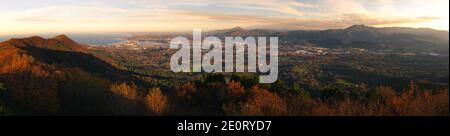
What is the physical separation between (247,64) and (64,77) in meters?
140

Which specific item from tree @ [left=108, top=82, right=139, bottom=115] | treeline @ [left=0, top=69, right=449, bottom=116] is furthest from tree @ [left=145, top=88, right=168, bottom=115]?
tree @ [left=108, top=82, right=139, bottom=115]

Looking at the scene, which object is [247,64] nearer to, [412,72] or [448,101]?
[412,72]

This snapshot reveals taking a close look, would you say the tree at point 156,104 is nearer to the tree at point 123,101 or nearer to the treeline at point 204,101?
the treeline at point 204,101

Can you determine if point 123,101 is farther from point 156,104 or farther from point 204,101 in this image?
point 204,101

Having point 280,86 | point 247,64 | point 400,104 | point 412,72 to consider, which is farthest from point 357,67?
point 400,104

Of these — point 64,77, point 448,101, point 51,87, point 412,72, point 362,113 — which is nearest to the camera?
point 362,113

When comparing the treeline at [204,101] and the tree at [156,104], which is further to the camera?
the tree at [156,104]

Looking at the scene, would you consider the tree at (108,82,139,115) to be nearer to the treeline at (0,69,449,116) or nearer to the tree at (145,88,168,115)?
the treeline at (0,69,449,116)

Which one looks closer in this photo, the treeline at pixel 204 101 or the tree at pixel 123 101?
the treeline at pixel 204 101

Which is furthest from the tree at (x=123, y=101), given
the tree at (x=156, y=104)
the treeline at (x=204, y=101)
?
the tree at (x=156, y=104)

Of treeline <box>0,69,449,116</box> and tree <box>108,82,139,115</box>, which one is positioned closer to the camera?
treeline <box>0,69,449,116</box>

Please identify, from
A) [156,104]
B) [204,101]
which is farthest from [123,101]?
[204,101]

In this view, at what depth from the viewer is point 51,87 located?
145 ft

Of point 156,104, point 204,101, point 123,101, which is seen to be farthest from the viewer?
point 204,101
